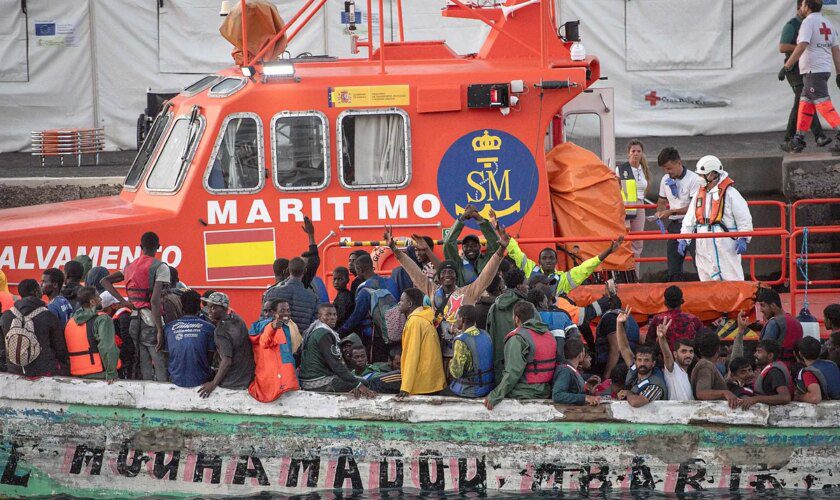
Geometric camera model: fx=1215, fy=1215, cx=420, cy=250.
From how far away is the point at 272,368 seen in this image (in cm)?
961

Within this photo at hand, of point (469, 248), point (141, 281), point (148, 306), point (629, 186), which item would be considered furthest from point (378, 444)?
point (629, 186)

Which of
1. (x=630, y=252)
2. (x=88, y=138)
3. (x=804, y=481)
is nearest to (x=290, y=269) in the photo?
(x=630, y=252)

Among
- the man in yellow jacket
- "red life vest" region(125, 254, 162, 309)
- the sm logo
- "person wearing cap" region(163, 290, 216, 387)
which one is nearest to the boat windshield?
"red life vest" region(125, 254, 162, 309)

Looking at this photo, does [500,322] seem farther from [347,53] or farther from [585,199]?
[347,53]

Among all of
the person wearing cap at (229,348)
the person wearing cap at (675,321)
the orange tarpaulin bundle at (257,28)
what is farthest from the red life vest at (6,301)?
the person wearing cap at (675,321)

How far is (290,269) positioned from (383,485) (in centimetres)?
195

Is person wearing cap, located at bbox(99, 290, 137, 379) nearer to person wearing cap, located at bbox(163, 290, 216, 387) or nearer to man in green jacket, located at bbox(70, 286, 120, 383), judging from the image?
man in green jacket, located at bbox(70, 286, 120, 383)

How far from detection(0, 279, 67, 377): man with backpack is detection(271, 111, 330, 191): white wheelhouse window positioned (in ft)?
7.49

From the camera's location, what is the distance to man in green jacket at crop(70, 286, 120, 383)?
984cm

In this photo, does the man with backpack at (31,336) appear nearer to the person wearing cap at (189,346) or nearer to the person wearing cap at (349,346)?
the person wearing cap at (189,346)

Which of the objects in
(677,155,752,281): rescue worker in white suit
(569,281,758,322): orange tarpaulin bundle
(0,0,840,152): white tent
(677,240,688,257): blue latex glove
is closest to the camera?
(569,281,758,322): orange tarpaulin bundle

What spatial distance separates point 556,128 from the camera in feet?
38.6

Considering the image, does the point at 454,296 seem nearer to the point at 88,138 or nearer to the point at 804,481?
the point at 804,481

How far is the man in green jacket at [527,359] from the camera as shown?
9367 millimetres
